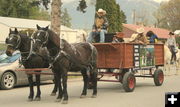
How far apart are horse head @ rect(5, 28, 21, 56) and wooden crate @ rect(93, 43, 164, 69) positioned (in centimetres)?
317

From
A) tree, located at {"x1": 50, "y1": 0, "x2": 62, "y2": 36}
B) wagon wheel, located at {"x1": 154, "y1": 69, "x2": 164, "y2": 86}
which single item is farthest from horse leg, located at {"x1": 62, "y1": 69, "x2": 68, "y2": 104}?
tree, located at {"x1": 50, "y1": 0, "x2": 62, "y2": 36}

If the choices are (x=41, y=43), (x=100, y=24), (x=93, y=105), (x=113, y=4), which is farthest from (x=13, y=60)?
(x=113, y=4)

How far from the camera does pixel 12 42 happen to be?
34.6ft

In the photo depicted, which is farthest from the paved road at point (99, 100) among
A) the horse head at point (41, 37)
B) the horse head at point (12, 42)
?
the horse head at point (41, 37)

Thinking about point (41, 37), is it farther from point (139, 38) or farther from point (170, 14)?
point (170, 14)

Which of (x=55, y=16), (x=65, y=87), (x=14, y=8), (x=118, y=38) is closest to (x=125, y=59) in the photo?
(x=118, y=38)

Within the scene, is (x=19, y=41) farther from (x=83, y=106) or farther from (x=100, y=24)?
(x=100, y=24)

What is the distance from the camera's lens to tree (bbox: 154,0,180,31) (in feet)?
324

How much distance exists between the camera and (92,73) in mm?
11953

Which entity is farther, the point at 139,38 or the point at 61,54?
the point at 139,38

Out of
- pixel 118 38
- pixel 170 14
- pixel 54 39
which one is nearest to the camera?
pixel 54 39

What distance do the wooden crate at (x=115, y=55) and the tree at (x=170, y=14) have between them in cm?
8631

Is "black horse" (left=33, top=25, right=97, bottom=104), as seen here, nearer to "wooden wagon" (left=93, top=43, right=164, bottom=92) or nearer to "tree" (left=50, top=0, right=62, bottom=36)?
"wooden wagon" (left=93, top=43, right=164, bottom=92)

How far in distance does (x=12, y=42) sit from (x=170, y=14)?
9346 cm
